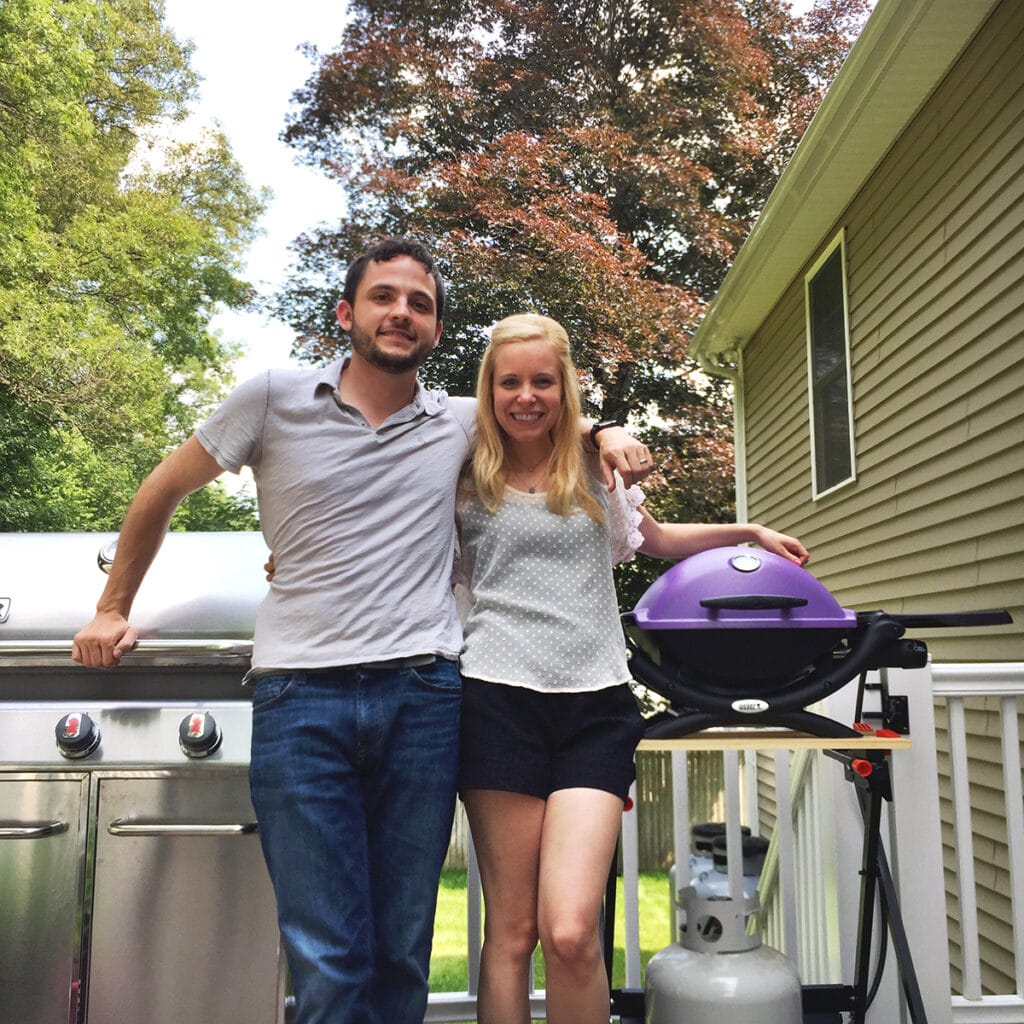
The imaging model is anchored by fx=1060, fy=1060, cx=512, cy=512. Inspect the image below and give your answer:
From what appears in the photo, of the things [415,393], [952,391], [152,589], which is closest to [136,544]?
[152,589]

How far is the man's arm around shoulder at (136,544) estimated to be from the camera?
70.6 inches

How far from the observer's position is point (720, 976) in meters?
2.01

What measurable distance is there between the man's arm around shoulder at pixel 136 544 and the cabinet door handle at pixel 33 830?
0.33 m

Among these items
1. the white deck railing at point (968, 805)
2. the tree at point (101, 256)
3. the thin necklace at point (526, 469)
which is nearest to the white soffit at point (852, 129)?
the white deck railing at point (968, 805)

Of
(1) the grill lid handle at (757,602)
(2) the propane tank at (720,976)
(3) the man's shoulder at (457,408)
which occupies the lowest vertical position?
(2) the propane tank at (720,976)

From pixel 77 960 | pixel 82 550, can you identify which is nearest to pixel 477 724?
pixel 77 960

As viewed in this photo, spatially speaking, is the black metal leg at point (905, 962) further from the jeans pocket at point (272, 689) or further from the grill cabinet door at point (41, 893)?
the grill cabinet door at point (41, 893)

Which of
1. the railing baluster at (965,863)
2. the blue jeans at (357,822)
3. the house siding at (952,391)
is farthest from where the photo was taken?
the house siding at (952,391)

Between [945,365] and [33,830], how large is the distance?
3.83 meters

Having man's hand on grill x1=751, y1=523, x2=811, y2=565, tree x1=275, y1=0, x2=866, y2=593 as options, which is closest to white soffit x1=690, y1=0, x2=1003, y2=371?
man's hand on grill x1=751, y1=523, x2=811, y2=565

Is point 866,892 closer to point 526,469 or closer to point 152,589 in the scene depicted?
point 526,469

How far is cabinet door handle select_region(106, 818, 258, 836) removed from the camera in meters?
1.93

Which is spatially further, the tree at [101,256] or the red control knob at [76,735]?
the tree at [101,256]

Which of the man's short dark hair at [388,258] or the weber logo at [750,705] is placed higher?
the man's short dark hair at [388,258]
